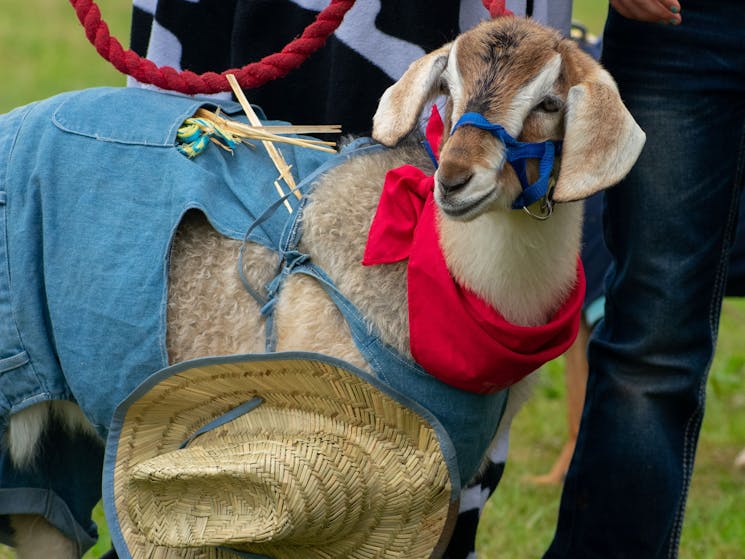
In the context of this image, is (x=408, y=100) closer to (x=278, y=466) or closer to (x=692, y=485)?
(x=278, y=466)

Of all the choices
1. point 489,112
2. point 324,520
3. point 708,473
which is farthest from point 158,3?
point 708,473

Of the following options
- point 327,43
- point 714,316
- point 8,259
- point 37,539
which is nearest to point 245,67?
point 327,43

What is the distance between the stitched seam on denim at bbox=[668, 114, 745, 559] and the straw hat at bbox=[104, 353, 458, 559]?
100 cm

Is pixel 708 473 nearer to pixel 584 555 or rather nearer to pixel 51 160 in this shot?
pixel 584 555

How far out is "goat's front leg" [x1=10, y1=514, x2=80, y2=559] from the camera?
290 centimetres

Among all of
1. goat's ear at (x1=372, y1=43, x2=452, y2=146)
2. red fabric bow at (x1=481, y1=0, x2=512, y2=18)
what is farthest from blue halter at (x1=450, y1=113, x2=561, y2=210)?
red fabric bow at (x1=481, y1=0, x2=512, y2=18)

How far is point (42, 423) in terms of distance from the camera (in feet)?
8.94

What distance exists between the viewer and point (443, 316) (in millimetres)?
2324

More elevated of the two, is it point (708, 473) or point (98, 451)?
point (98, 451)

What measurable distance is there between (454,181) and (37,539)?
151cm

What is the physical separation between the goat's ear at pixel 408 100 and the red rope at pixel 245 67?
366 mm

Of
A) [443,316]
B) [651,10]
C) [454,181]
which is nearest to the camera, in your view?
[454,181]

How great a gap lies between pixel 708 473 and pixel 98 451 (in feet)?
9.02

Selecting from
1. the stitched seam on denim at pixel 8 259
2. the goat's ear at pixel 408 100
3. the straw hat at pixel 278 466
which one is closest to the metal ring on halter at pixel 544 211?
the goat's ear at pixel 408 100
